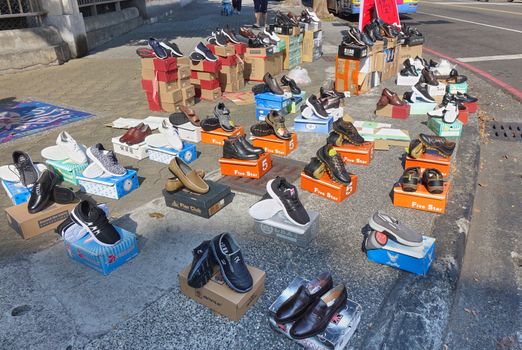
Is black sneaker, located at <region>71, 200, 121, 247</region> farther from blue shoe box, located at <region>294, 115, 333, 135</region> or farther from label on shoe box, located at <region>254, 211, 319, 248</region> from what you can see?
blue shoe box, located at <region>294, 115, 333, 135</region>

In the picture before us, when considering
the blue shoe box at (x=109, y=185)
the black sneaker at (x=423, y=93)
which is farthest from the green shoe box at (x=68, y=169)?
the black sneaker at (x=423, y=93)

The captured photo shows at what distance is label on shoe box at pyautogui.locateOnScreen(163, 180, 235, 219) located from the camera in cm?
391

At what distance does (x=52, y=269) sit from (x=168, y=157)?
2.18 m

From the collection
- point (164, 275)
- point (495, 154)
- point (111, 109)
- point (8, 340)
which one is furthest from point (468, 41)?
point (8, 340)

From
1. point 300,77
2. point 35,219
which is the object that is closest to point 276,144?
point 35,219

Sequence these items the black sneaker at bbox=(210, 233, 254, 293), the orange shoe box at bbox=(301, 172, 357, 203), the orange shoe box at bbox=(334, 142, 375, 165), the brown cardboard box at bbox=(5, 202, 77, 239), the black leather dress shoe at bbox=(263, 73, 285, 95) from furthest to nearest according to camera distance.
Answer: the black leather dress shoe at bbox=(263, 73, 285, 95), the orange shoe box at bbox=(334, 142, 375, 165), the orange shoe box at bbox=(301, 172, 357, 203), the brown cardboard box at bbox=(5, 202, 77, 239), the black sneaker at bbox=(210, 233, 254, 293)

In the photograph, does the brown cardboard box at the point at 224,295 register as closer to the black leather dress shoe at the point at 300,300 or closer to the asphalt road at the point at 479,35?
the black leather dress shoe at the point at 300,300

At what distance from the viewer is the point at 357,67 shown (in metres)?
7.86

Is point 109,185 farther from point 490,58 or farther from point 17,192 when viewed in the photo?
point 490,58

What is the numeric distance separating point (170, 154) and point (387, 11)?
764 centimetres

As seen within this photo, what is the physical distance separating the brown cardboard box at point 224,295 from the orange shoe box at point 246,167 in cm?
183

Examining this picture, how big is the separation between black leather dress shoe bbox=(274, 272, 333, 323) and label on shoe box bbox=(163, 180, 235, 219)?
151cm

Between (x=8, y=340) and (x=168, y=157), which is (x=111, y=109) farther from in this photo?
(x=8, y=340)

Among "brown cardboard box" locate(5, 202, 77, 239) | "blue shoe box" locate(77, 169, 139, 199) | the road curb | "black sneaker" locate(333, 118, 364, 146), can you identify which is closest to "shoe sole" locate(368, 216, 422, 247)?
the road curb
